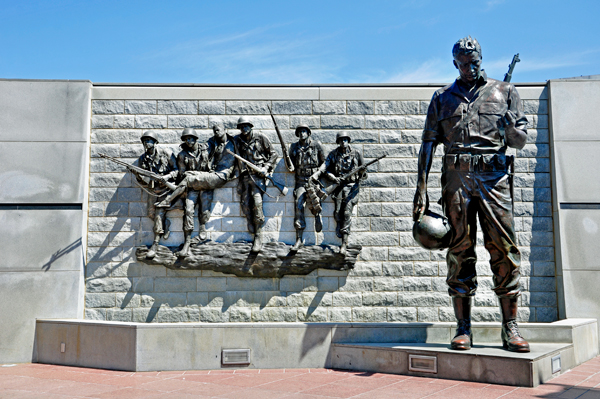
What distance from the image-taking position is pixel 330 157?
8555mm

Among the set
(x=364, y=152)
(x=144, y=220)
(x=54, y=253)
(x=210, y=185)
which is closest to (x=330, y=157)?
(x=364, y=152)

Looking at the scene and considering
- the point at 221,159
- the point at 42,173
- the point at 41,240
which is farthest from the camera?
the point at 221,159

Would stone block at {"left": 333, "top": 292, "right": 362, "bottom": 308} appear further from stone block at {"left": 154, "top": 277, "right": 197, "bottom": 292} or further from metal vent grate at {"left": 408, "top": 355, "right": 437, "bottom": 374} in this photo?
metal vent grate at {"left": 408, "top": 355, "right": 437, "bottom": 374}

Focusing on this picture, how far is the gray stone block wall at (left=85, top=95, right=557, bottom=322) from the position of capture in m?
8.39

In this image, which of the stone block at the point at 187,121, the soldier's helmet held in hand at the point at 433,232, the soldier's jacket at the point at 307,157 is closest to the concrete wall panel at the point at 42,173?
the stone block at the point at 187,121

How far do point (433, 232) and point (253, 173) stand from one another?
3.55m

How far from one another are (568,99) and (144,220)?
7.02 m

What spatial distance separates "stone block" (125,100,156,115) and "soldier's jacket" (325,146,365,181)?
297cm

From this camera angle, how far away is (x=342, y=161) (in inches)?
333

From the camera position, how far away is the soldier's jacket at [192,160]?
843cm

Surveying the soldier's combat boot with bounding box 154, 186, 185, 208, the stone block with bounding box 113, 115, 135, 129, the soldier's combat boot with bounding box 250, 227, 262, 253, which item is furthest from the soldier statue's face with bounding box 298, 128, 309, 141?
the stone block with bounding box 113, 115, 135, 129

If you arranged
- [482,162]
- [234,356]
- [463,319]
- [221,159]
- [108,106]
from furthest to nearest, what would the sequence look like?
[108,106]
[221,159]
[234,356]
[463,319]
[482,162]

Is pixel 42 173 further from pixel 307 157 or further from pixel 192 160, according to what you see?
pixel 307 157

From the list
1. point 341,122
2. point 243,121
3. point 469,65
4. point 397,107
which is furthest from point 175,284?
point 469,65
